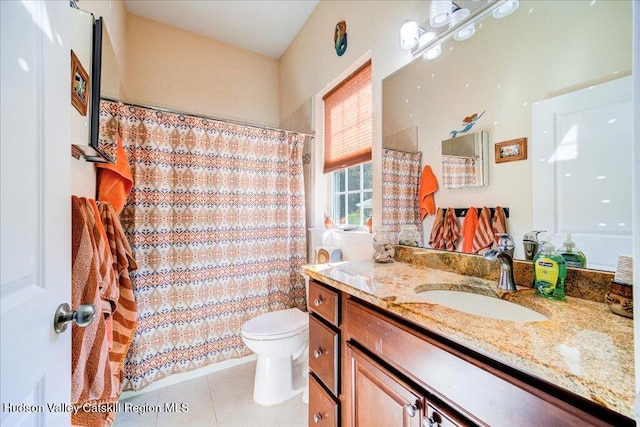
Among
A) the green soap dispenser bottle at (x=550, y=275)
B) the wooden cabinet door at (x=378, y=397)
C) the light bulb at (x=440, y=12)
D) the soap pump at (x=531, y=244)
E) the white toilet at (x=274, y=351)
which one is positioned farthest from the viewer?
the white toilet at (x=274, y=351)

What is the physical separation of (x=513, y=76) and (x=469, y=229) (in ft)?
2.02

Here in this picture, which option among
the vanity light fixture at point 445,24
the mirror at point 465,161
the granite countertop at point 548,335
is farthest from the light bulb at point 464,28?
the granite countertop at point 548,335

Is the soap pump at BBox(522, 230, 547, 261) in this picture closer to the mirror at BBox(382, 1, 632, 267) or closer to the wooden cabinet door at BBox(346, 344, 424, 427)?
the mirror at BBox(382, 1, 632, 267)

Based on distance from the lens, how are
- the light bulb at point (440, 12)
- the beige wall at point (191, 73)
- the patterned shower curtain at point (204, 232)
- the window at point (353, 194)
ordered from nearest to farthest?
1. the light bulb at point (440, 12)
2. the patterned shower curtain at point (204, 232)
3. the window at point (353, 194)
4. the beige wall at point (191, 73)

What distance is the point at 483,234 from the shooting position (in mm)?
1067

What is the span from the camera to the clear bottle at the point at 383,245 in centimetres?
139

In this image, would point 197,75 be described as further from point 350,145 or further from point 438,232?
point 438,232

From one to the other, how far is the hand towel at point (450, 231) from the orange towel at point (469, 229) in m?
0.04

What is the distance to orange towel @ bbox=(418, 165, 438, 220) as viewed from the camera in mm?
1279

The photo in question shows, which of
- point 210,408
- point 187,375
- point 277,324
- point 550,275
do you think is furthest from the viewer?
point 187,375

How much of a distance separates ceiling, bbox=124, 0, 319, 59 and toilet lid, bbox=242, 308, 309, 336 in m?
2.54

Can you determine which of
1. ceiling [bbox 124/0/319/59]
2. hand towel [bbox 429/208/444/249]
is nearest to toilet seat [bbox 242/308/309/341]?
hand towel [bbox 429/208/444/249]

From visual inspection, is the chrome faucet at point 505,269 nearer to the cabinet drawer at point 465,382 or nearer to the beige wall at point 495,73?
the beige wall at point 495,73

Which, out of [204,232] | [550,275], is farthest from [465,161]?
[204,232]
